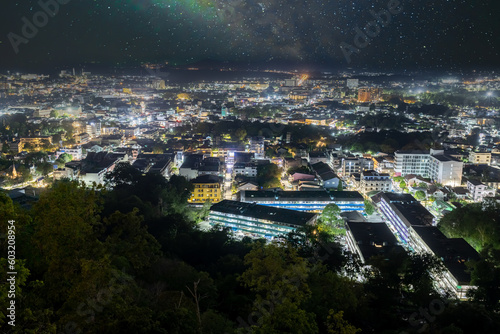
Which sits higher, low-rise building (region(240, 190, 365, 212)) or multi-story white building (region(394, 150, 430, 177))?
multi-story white building (region(394, 150, 430, 177))

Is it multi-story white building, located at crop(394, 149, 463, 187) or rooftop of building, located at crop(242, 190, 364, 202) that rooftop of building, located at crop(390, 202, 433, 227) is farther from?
multi-story white building, located at crop(394, 149, 463, 187)

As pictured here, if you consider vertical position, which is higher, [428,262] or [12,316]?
[12,316]

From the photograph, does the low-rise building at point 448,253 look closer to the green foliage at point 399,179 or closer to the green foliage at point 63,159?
the green foliage at point 399,179

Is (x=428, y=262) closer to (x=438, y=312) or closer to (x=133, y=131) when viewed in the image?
(x=438, y=312)

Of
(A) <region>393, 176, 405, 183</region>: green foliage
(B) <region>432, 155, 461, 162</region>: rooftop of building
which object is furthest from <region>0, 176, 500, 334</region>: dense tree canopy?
(B) <region>432, 155, 461, 162</region>: rooftop of building

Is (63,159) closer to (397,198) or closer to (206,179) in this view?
(206,179)

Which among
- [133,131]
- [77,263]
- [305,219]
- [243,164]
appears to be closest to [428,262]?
[305,219]
